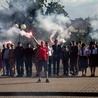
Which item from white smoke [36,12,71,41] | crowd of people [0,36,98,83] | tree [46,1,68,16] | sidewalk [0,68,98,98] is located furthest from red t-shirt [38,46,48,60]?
tree [46,1,68,16]

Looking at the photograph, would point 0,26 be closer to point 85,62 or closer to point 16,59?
point 16,59

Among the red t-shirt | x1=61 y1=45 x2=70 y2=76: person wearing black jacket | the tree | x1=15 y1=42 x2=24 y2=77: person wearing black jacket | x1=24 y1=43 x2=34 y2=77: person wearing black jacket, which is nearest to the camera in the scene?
the red t-shirt

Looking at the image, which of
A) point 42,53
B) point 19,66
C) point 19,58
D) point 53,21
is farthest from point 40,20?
point 42,53

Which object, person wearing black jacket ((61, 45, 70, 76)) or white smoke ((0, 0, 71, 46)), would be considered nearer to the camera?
person wearing black jacket ((61, 45, 70, 76))

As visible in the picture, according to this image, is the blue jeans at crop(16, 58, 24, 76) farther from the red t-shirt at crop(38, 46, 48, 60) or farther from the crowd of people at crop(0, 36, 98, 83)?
the red t-shirt at crop(38, 46, 48, 60)

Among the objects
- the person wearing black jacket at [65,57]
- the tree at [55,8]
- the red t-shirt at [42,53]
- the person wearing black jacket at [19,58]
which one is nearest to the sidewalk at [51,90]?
the red t-shirt at [42,53]

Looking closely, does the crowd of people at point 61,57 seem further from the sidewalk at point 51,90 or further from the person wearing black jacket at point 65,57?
the sidewalk at point 51,90

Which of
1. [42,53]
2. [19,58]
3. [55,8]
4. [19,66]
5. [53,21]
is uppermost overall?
[55,8]

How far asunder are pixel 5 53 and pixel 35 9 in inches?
178

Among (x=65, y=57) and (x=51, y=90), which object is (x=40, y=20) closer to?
(x=65, y=57)

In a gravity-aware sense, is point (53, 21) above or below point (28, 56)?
above

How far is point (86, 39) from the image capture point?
3203 cm

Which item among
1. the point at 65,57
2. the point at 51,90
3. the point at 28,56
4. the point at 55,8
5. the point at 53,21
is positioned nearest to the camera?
the point at 51,90

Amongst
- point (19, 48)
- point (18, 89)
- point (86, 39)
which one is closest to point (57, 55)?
point (19, 48)
